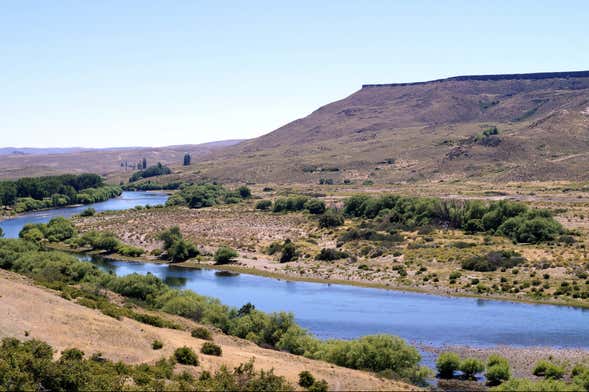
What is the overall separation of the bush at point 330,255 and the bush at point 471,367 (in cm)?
4679

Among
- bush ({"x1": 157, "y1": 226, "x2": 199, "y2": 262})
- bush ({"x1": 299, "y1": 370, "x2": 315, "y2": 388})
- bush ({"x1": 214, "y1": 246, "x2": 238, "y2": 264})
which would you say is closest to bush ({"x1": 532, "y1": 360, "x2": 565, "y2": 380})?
bush ({"x1": 299, "y1": 370, "x2": 315, "y2": 388})

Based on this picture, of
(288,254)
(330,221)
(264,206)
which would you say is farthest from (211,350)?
(264,206)

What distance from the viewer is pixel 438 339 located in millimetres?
53938

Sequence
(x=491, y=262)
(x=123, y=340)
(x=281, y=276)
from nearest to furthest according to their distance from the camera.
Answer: (x=123, y=340), (x=491, y=262), (x=281, y=276)

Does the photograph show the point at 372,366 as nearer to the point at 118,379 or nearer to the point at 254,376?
the point at 254,376

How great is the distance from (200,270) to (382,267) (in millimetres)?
24238

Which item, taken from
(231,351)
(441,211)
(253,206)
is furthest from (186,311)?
(253,206)

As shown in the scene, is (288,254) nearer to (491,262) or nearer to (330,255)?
(330,255)

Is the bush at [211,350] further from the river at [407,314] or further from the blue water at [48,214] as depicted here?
the blue water at [48,214]

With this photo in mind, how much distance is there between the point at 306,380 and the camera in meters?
34.2

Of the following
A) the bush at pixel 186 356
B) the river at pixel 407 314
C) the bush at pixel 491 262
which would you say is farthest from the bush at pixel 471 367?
the bush at pixel 491 262

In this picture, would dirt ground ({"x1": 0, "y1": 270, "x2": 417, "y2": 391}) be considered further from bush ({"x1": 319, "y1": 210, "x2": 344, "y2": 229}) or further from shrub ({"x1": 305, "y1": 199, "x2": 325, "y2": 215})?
shrub ({"x1": 305, "y1": 199, "x2": 325, "y2": 215})

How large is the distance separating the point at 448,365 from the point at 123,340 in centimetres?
2097

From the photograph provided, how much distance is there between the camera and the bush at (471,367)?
146ft
